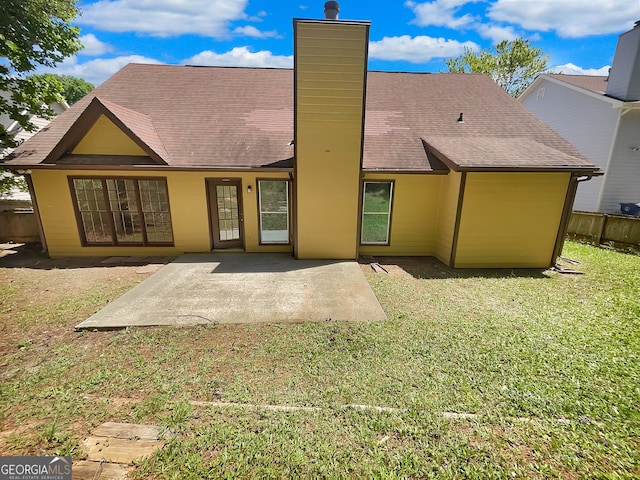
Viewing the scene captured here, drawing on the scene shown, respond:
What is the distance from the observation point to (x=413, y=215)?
364 inches

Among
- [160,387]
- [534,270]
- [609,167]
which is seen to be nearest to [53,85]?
[160,387]

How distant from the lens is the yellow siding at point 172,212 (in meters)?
8.57

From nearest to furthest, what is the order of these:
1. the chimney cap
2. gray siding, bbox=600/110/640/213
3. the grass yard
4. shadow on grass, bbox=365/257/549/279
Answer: the grass yard
the chimney cap
shadow on grass, bbox=365/257/549/279
gray siding, bbox=600/110/640/213

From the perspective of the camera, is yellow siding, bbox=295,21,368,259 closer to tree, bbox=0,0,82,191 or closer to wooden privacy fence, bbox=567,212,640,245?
tree, bbox=0,0,82,191

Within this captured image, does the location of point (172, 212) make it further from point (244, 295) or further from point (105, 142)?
point (244, 295)

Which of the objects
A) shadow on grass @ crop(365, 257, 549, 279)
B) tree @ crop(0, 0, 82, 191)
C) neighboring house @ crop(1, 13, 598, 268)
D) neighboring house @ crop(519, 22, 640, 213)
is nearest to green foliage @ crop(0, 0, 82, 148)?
tree @ crop(0, 0, 82, 191)

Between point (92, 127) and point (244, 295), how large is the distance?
22.9ft

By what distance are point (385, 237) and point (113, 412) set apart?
797cm

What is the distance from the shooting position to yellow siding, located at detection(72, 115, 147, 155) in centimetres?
827

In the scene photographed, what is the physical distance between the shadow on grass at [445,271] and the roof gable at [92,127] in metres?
7.66

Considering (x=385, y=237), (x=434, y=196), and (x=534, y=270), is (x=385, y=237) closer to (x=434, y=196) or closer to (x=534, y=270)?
(x=434, y=196)

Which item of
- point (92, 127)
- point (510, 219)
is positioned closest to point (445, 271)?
point (510, 219)

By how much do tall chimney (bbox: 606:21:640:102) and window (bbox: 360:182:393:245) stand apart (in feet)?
44.3

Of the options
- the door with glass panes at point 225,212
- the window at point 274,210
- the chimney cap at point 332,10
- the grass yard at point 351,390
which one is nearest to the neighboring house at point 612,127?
the grass yard at point 351,390
